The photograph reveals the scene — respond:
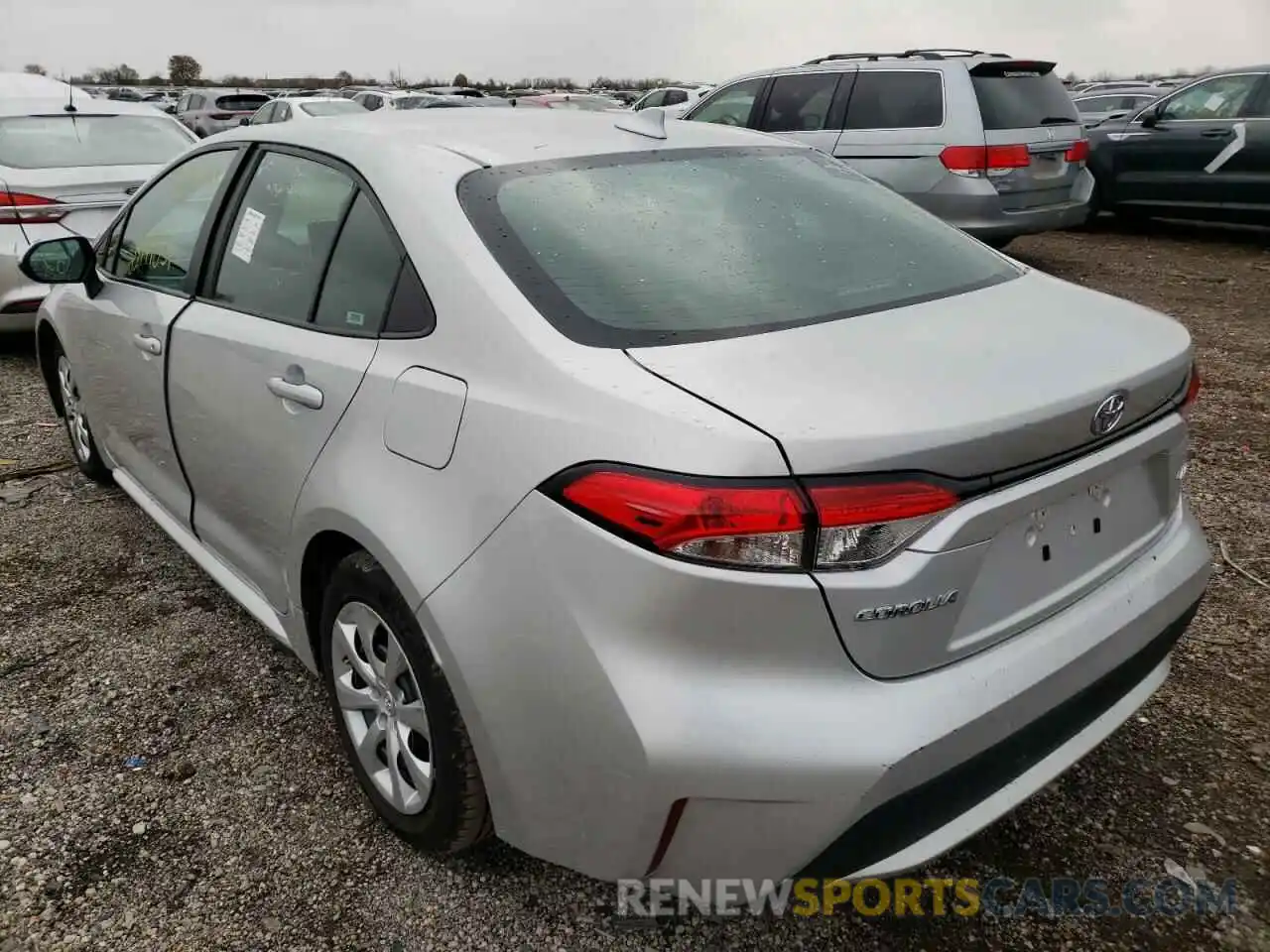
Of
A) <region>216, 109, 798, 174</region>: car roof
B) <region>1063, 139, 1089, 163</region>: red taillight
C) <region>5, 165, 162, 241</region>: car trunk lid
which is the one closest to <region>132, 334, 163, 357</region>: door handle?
<region>216, 109, 798, 174</region>: car roof

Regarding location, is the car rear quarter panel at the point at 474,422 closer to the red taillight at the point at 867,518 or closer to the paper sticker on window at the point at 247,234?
the red taillight at the point at 867,518

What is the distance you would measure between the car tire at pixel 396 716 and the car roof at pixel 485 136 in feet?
3.08

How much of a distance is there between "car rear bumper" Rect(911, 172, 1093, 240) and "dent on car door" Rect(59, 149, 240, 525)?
221 inches

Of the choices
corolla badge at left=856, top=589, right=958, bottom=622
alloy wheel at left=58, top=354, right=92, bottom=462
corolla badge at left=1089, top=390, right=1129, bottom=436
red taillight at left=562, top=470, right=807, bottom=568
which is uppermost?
corolla badge at left=1089, top=390, right=1129, bottom=436

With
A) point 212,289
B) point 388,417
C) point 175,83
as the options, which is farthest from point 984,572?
point 175,83

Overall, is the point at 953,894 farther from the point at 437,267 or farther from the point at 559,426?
the point at 437,267

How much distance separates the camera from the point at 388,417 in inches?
76.1

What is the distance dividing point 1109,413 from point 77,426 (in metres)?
3.96

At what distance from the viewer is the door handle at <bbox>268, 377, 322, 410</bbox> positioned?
214cm

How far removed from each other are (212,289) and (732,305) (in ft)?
5.16

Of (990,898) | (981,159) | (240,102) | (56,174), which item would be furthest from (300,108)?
(990,898)

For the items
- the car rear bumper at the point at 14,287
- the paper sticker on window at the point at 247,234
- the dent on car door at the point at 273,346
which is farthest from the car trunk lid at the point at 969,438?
the car rear bumper at the point at 14,287

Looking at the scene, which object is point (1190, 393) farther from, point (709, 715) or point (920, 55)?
point (920, 55)

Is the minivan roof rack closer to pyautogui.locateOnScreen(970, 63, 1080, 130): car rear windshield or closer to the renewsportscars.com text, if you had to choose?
pyautogui.locateOnScreen(970, 63, 1080, 130): car rear windshield
